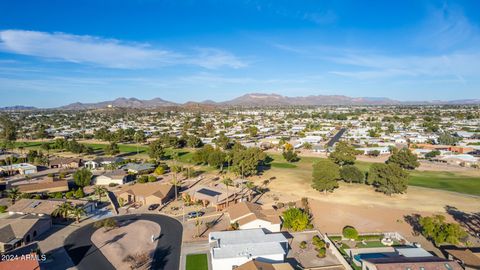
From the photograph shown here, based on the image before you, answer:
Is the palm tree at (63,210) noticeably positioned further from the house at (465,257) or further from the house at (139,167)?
the house at (465,257)

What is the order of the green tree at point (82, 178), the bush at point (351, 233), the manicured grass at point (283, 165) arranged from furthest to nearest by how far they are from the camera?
the manicured grass at point (283, 165)
the green tree at point (82, 178)
the bush at point (351, 233)

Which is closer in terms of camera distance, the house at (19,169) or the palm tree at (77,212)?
the palm tree at (77,212)

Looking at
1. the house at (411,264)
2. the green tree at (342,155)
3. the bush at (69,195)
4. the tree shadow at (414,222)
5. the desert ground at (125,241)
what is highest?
the green tree at (342,155)

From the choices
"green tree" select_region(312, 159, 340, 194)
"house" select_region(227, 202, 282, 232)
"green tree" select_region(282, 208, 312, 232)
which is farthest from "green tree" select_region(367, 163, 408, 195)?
"house" select_region(227, 202, 282, 232)

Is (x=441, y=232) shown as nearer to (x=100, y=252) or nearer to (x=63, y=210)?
(x=100, y=252)

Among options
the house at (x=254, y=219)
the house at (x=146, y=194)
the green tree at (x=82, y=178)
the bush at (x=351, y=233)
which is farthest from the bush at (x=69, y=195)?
the bush at (x=351, y=233)

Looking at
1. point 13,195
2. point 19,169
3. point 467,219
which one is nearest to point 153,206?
point 13,195
